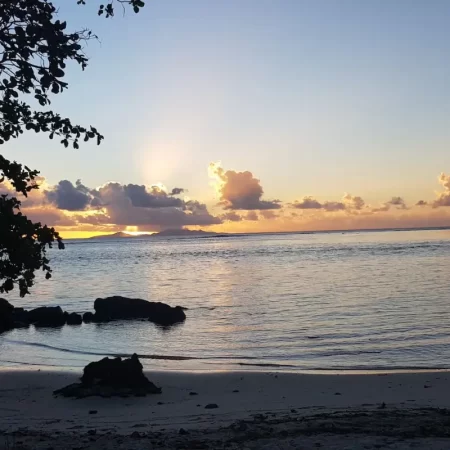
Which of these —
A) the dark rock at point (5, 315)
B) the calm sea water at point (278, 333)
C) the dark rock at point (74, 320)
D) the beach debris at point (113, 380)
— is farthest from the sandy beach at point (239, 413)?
the dark rock at point (74, 320)

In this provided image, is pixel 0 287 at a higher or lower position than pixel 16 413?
higher

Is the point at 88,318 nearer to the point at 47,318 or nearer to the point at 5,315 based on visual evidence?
the point at 47,318

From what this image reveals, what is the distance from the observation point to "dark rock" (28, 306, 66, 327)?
93.5 feet

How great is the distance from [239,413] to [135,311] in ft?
65.7

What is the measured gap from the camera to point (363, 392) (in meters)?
12.9

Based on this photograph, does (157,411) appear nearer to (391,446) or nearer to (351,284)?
(391,446)

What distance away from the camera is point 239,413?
10.9 metres

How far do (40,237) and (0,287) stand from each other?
85 cm

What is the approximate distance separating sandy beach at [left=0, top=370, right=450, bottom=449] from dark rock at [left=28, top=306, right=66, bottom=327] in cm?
1248

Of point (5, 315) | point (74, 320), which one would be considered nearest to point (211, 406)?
point (5, 315)

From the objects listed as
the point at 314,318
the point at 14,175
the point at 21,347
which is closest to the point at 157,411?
the point at 14,175

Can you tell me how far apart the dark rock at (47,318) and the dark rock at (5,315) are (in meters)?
Answer: 1.41

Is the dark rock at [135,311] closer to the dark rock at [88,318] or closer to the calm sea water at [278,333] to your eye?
the dark rock at [88,318]

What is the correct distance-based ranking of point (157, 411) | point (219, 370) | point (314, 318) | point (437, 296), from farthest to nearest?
point (437, 296), point (314, 318), point (219, 370), point (157, 411)
